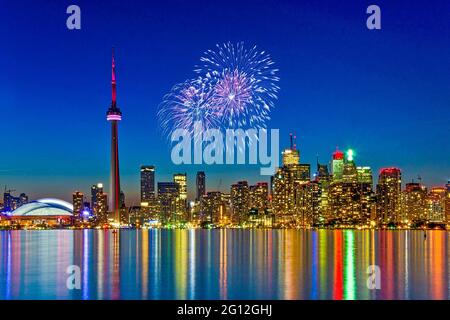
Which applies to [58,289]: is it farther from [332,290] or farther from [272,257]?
[272,257]

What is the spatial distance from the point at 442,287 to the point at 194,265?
28764 mm

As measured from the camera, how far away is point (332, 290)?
51.2 metres

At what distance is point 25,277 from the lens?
201 feet
